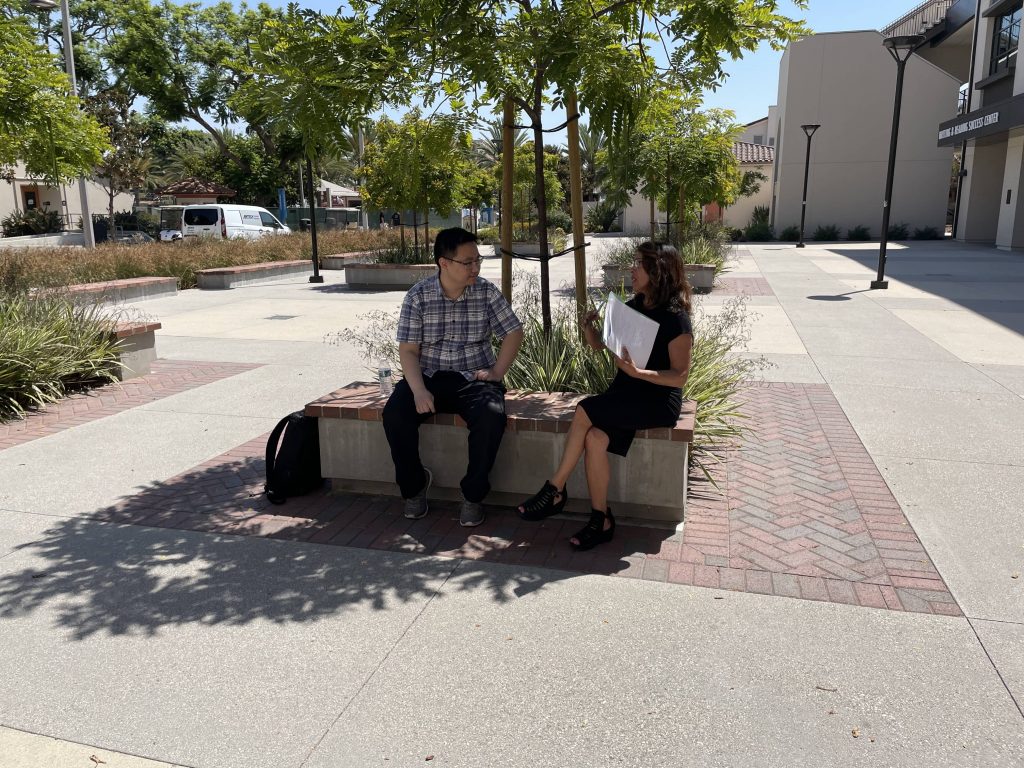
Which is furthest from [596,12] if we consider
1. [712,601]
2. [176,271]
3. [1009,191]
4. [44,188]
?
[44,188]

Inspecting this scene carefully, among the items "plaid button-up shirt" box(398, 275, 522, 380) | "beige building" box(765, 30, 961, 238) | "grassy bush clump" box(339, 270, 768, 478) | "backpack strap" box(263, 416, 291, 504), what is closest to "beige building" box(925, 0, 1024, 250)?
"beige building" box(765, 30, 961, 238)

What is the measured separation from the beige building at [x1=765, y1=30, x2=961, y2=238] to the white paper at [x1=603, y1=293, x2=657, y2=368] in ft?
116

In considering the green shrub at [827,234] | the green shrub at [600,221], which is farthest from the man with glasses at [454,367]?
the green shrub at [600,221]

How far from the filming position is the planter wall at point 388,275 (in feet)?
55.2

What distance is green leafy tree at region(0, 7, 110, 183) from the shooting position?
8477 millimetres

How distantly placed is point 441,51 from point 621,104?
3.59 ft

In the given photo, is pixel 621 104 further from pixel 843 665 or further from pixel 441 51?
pixel 843 665

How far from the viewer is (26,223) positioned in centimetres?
3634

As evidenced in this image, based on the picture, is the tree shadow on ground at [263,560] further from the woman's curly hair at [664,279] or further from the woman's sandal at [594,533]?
the woman's curly hair at [664,279]

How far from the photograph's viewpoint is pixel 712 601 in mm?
3463

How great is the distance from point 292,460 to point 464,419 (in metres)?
1.11

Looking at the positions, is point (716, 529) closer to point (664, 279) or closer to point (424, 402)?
point (664, 279)

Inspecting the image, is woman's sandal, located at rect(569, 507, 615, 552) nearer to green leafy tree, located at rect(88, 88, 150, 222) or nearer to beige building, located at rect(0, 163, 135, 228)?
green leafy tree, located at rect(88, 88, 150, 222)

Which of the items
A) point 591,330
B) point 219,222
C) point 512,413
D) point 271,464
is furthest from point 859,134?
point 271,464
